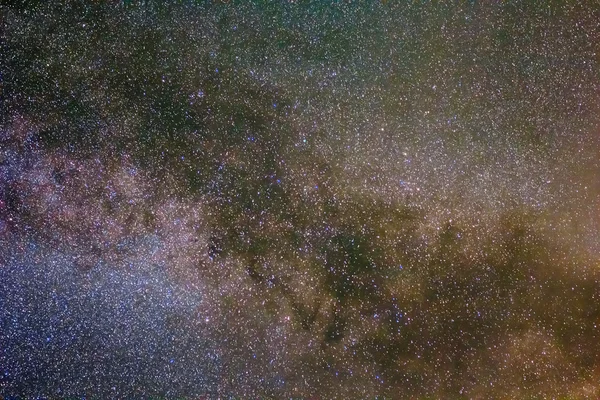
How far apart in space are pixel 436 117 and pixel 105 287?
1.53 metres

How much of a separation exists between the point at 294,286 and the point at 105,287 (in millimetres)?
776

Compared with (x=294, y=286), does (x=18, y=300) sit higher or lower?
lower

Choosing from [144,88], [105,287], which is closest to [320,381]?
[105,287]

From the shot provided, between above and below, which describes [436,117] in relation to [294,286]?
above

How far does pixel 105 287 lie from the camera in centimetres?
142

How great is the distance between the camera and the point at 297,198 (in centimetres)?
141

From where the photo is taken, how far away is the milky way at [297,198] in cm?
140

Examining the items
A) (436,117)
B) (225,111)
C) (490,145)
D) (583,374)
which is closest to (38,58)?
(225,111)

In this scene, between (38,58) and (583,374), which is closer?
(38,58)

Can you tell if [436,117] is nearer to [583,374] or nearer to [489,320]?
[489,320]

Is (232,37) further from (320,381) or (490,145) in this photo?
(320,381)

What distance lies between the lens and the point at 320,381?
146 centimetres

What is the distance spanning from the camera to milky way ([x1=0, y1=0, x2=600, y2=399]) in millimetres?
1396

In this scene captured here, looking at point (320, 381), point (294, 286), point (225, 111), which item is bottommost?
point (320, 381)
